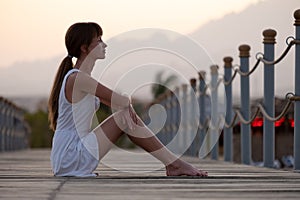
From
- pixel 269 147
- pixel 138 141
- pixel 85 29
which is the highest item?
pixel 85 29

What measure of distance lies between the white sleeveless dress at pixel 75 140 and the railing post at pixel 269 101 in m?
2.53

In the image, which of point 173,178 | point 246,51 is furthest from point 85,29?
point 246,51

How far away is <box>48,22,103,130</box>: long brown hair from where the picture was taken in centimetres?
602

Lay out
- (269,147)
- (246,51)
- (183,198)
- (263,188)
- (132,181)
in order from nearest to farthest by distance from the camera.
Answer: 1. (183,198)
2. (263,188)
3. (132,181)
4. (269,147)
5. (246,51)

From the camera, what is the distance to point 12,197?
4379 millimetres

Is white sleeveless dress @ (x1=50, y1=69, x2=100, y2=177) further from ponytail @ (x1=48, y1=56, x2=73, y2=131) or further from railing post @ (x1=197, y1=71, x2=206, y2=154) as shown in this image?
railing post @ (x1=197, y1=71, x2=206, y2=154)

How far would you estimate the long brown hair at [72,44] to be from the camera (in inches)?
237

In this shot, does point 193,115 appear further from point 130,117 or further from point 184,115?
point 130,117

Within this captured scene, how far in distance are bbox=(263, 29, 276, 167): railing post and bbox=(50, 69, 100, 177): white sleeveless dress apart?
2.53 meters

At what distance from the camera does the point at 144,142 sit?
5.93 metres

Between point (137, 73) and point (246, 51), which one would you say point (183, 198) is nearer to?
point (137, 73)

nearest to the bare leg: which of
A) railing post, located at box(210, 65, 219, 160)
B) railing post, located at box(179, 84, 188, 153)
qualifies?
railing post, located at box(210, 65, 219, 160)

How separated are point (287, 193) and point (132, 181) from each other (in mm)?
1191

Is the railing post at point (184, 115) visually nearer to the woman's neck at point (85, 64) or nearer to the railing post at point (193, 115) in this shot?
the railing post at point (193, 115)
